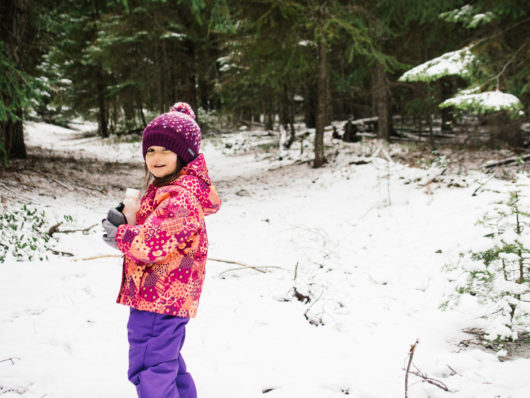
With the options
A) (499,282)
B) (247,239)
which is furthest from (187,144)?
(247,239)

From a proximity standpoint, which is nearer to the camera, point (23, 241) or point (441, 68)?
point (23, 241)

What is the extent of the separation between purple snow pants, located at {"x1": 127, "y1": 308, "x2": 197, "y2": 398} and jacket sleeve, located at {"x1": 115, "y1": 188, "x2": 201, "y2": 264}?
339 millimetres

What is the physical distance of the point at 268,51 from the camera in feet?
35.0

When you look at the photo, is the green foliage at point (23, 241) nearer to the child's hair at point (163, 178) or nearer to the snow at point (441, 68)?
the child's hair at point (163, 178)

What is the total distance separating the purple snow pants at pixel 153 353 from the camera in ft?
5.80

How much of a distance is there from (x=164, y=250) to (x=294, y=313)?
Result: 2230 mm

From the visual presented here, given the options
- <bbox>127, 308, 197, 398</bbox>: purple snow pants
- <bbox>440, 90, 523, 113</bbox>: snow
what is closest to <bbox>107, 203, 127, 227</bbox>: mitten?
<bbox>127, 308, 197, 398</bbox>: purple snow pants

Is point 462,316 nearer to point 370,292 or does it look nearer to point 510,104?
point 370,292

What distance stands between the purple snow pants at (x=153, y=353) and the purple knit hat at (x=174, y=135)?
36.2 inches

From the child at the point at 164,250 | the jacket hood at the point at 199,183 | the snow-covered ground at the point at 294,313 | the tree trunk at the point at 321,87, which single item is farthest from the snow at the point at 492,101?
the child at the point at 164,250

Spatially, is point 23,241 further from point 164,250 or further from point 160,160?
point 164,250

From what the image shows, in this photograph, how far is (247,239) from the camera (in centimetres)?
→ 610

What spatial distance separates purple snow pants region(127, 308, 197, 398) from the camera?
1767mm

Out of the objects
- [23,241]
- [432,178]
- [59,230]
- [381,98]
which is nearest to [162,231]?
[23,241]
